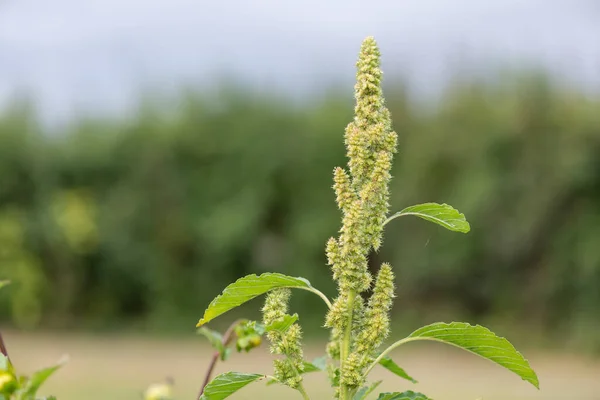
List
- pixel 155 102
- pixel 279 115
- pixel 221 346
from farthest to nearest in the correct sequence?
1. pixel 155 102
2. pixel 279 115
3. pixel 221 346

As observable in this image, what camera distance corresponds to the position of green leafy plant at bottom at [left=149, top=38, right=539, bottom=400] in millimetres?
1511

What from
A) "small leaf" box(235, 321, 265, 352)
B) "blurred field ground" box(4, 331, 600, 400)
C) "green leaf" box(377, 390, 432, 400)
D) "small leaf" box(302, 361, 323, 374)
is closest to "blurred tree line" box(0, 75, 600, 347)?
"blurred field ground" box(4, 331, 600, 400)

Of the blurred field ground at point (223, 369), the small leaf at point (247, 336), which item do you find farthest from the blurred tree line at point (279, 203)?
the small leaf at point (247, 336)

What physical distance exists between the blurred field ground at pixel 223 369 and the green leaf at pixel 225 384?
40.2 feet

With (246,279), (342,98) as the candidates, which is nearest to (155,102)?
(342,98)

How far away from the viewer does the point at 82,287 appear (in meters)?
20.6

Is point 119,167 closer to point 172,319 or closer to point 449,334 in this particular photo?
point 172,319

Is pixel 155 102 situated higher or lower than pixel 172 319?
Answer: higher

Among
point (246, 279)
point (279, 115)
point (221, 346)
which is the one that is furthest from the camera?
point (279, 115)

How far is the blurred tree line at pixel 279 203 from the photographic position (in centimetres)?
1711

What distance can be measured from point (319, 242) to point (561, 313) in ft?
17.3

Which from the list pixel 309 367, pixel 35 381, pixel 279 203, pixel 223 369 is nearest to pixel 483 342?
pixel 309 367

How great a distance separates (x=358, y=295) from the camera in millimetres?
1564

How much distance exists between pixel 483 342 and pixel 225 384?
0.49 meters
